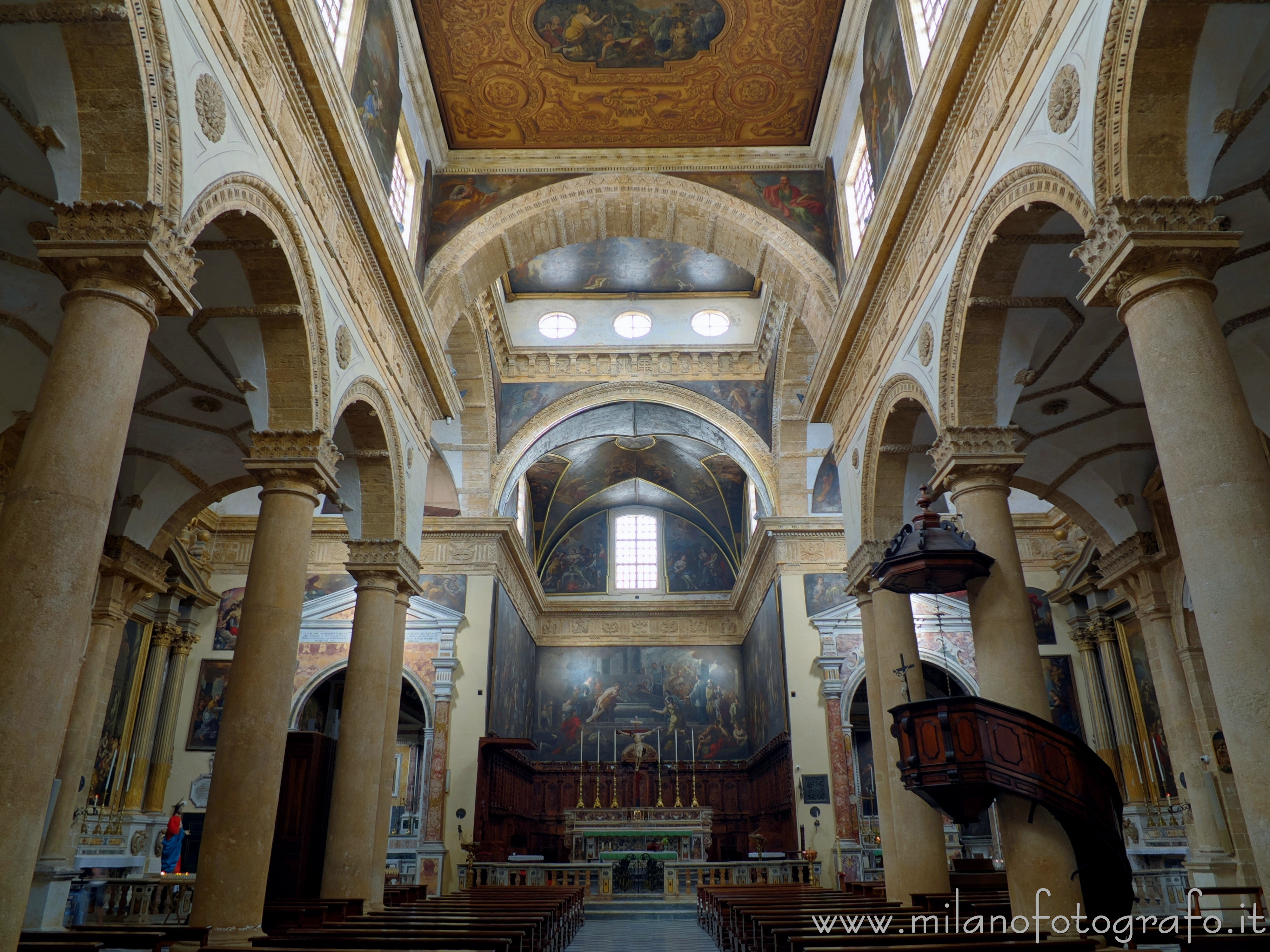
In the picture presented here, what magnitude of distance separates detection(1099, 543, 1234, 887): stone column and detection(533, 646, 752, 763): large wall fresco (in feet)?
46.0

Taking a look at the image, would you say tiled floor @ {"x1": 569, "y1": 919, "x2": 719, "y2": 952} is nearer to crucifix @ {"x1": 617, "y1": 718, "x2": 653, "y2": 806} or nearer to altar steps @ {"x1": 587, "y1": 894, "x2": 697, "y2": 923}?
altar steps @ {"x1": 587, "y1": 894, "x2": 697, "y2": 923}

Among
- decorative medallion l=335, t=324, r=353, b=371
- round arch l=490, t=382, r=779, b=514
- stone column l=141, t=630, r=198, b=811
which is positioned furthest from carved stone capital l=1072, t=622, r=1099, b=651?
stone column l=141, t=630, r=198, b=811

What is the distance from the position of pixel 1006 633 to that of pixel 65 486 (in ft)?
25.5

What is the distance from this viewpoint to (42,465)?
5.39 m

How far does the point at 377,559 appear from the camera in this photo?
40.9 ft

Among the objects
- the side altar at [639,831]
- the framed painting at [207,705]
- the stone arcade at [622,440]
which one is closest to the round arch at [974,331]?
the stone arcade at [622,440]

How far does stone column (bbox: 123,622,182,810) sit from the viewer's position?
59.7 ft

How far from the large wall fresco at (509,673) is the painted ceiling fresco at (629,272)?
7896 mm

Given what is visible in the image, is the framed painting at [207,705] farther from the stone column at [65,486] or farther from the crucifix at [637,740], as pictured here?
the stone column at [65,486]

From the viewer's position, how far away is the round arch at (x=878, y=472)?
12.0m

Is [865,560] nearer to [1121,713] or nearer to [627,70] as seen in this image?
[627,70]

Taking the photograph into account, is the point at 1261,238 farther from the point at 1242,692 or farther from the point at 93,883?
the point at 93,883

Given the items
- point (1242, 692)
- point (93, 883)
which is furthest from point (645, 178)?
point (93, 883)

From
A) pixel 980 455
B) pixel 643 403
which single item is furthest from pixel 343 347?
pixel 643 403
